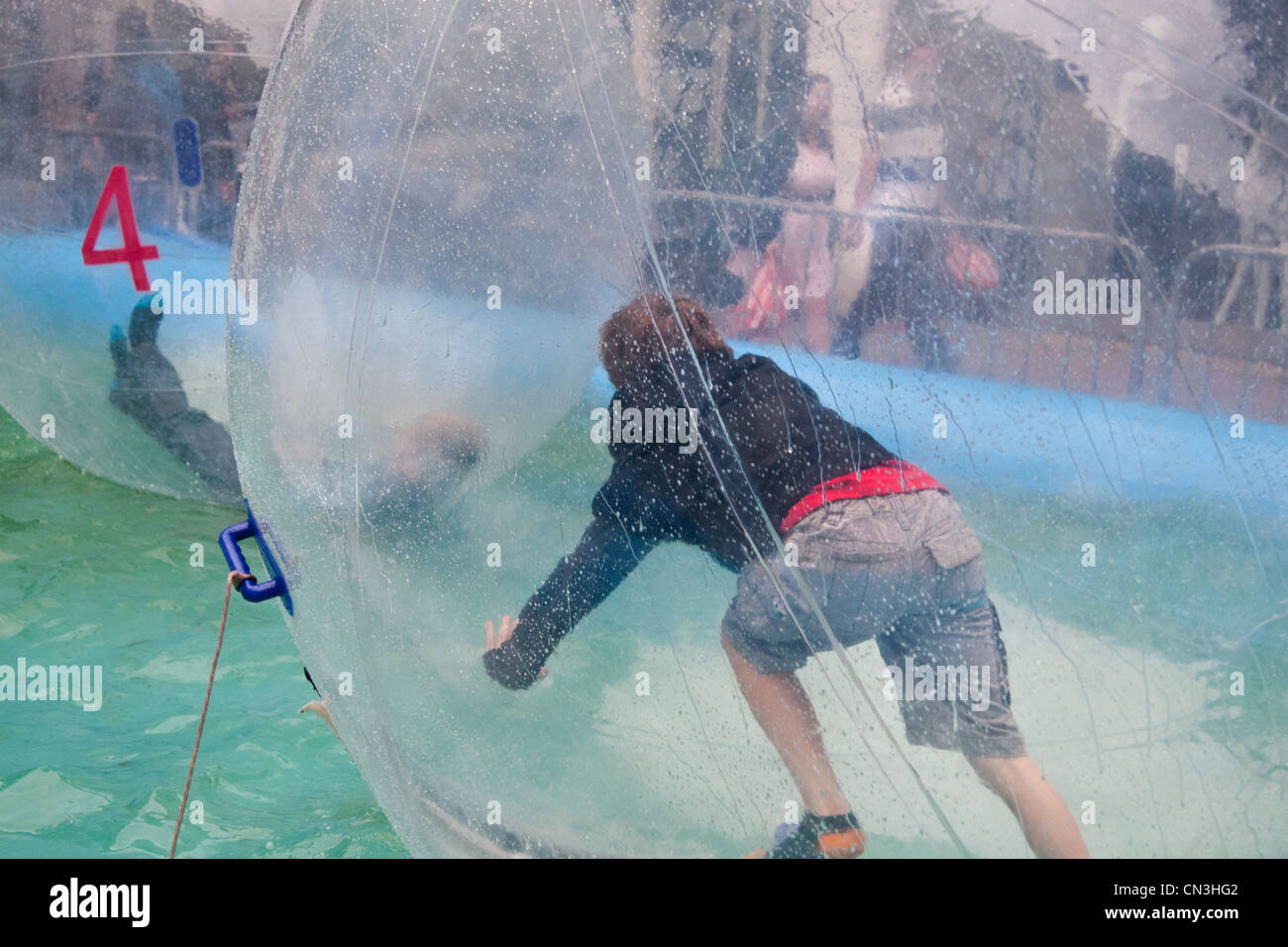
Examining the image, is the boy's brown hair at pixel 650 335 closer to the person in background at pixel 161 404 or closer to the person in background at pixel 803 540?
the person in background at pixel 803 540

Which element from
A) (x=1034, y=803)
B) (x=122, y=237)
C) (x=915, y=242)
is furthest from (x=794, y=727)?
(x=122, y=237)

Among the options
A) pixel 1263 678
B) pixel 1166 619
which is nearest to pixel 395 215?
pixel 1166 619

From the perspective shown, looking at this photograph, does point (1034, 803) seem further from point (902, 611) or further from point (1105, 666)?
point (902, 611)

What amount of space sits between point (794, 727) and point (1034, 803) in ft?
1.16

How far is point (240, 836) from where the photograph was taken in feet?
9.18

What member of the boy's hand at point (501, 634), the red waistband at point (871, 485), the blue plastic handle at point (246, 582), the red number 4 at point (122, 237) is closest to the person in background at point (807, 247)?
the red waistband at point (871, 485)

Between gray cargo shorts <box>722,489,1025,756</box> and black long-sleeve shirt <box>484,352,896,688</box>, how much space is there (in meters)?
0.06

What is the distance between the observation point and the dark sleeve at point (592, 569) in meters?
1.67

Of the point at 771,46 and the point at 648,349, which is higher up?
the point at 771,46

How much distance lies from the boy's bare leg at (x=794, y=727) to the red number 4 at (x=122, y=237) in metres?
3.47

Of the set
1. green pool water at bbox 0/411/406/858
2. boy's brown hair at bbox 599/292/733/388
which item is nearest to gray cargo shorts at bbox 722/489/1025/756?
boy's brown hair at bbox 599/292/733/388
